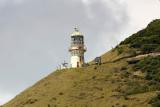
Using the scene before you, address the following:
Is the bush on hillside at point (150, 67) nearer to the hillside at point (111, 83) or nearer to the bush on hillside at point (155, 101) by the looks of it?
the hillside at point (111, 83)

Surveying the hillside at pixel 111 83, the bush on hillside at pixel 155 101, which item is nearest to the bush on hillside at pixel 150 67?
the hillside at pixel 111 83

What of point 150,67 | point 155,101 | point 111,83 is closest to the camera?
point 155,101

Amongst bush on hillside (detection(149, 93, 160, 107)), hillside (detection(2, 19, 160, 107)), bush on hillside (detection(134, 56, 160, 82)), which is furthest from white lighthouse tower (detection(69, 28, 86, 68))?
bush on hillside (detection(149, 93, 160, 107))

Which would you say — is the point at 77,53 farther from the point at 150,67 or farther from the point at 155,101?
the point at 155,101

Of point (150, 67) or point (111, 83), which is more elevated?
point (150, 67)

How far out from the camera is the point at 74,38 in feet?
527

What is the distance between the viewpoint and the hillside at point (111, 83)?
427 feet

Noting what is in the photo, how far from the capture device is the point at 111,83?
138 m

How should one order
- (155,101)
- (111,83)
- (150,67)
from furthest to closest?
(150,67) → (111,83) → (155,101)

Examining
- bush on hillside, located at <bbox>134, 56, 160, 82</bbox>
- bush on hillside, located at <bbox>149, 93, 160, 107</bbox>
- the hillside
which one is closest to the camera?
bush on hillside, located at <bbox>149, 93, 160, 107</bbox>

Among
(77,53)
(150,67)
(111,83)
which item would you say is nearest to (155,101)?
(111,83)

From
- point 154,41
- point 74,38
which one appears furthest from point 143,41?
point 74,38

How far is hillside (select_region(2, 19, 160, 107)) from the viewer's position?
427 ft

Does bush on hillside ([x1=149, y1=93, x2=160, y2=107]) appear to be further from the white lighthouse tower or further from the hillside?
the white lighthouse tower
